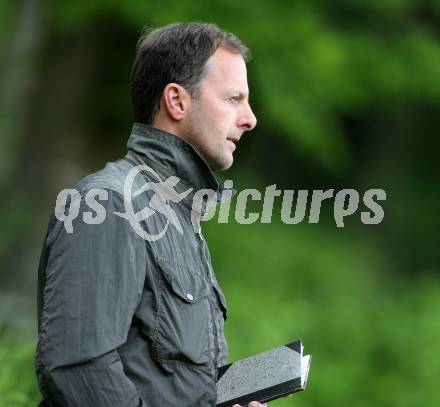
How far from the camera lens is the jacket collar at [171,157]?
3176 mm

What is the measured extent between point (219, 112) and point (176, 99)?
123 mm

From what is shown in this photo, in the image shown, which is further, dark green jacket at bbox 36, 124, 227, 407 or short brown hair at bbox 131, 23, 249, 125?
short brown hair at bbox 131, 23, 249, 125

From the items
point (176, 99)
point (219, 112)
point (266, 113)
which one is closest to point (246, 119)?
point (219, 112)

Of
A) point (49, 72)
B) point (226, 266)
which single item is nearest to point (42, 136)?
point (49, 72)

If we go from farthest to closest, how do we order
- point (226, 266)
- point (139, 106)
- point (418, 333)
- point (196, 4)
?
point (226, 266) → point (418, 333) → point (196, 4) → point (139, 106)

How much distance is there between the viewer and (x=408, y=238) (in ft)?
64.3

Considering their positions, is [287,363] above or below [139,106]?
below

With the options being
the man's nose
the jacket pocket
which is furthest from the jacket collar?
the jacket pocket

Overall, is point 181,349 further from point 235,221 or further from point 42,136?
point 235,221

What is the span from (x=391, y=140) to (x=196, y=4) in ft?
35.8

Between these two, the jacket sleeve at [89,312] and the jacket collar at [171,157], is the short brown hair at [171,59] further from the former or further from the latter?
the jacket sleeve at [89,312]

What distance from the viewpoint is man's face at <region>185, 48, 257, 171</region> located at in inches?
127

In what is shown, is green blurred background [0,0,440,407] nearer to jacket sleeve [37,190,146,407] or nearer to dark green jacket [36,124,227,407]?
dark green jacket [36,124,227,407]

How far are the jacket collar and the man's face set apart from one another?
1.7 inches
